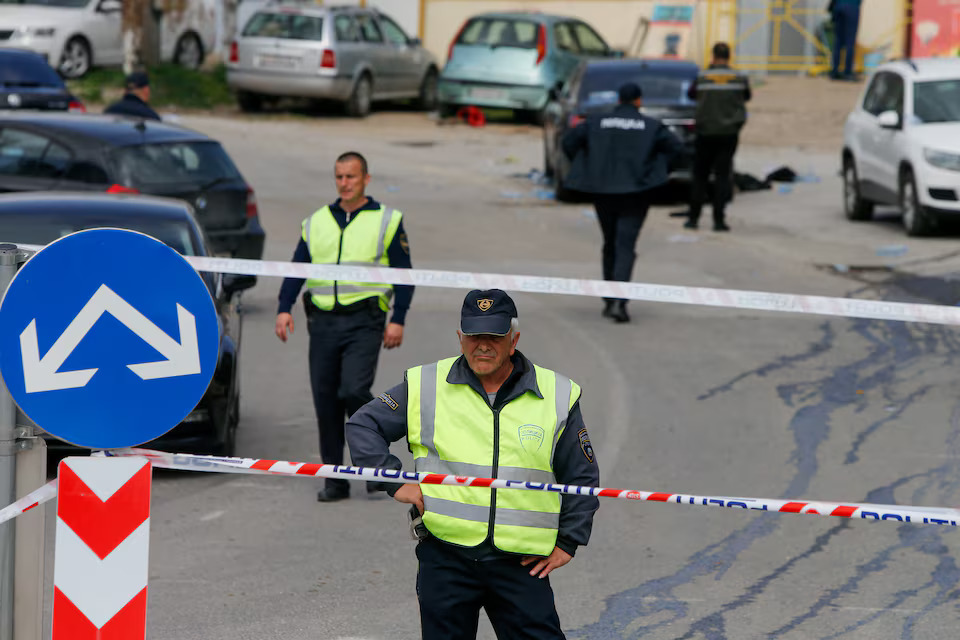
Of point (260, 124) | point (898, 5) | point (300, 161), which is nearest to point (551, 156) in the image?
point (300, 161)

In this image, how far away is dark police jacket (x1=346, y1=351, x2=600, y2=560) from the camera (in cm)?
467

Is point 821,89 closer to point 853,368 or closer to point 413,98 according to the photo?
point 413,98

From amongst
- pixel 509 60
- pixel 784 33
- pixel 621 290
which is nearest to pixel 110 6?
pixel 509 60

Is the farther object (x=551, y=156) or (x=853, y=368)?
(x=551, y=156)

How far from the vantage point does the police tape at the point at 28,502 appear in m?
4.67

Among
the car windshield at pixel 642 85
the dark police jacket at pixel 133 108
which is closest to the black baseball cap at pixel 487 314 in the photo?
the dark police jacket at pixel 133 108

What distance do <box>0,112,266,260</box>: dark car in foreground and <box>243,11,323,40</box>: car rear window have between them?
13.7 m

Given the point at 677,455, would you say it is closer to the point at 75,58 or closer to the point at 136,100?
the point at 136,100

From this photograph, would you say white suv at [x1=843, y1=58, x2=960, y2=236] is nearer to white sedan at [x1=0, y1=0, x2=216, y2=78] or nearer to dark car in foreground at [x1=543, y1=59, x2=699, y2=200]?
dark car in foreground at [x1=543, y1=59, x2=699, y2=200]

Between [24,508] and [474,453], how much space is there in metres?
1.32

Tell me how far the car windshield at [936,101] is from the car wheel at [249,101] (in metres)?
13.6

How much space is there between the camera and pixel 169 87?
29.0 meters

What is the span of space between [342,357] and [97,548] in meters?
3.69

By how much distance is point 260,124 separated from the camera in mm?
26859
